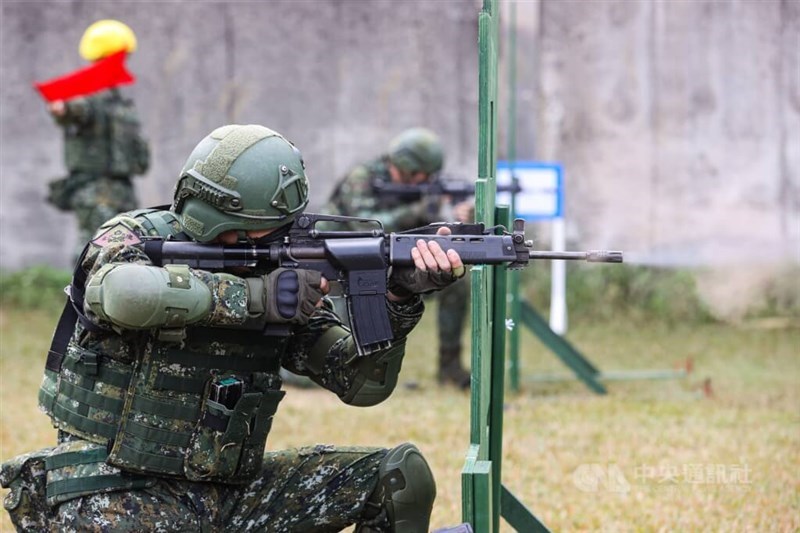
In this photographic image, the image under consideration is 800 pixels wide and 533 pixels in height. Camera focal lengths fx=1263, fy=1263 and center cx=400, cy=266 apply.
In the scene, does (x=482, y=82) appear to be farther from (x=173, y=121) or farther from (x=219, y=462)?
(x=173, y=121)

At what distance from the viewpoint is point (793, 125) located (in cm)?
1225

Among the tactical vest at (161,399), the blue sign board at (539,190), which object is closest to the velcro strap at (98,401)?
the tactical vest at (161,399)

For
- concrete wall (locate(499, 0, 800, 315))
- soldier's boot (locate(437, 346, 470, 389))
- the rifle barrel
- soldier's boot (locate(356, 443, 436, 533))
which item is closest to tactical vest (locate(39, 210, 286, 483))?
soldier's boot (locate(356, 443, 436, 533))

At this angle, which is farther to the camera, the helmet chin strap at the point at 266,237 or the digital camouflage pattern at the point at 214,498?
the helmet chin strap at the point at 266,237

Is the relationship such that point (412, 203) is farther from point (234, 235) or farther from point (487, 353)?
point (234, 235)

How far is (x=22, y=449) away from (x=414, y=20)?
7.64 metres

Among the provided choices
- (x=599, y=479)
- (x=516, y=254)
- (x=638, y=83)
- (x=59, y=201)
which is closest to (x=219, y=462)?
(x=516, y=254)

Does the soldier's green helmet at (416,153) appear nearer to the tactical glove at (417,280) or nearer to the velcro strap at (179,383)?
the tactical glove at (417,280)

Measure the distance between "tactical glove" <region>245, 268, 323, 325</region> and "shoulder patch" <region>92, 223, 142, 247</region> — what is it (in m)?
0.39

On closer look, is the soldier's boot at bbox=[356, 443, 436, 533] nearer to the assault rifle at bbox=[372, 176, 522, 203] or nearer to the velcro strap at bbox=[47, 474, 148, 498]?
the velcro strap at bbox=[47, 474, 148, 498]

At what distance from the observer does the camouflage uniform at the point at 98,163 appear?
33.8 feet

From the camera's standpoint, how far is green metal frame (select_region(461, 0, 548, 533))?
11.9 feet

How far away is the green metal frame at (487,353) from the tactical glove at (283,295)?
49cm

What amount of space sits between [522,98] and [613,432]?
19.4ft
